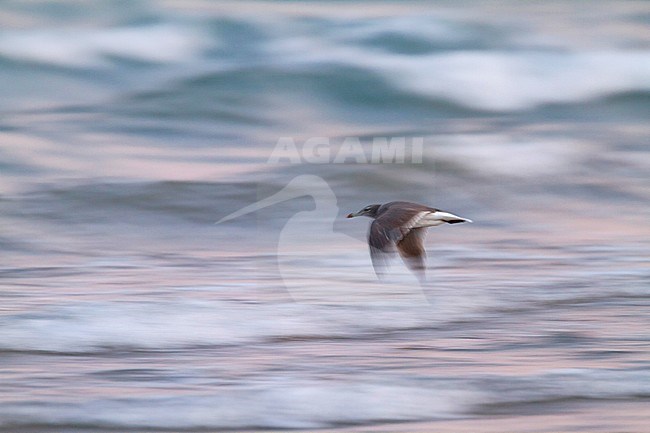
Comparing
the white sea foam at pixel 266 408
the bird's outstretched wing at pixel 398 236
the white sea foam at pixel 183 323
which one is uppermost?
the bird's outstretched wing at pixel 398 236

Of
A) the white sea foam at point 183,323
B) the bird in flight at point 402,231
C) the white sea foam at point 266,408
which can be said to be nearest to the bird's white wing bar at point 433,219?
the bird in flight at point 402,231

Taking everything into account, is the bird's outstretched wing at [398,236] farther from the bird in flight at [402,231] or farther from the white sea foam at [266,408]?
the white sea foam at [266,408]

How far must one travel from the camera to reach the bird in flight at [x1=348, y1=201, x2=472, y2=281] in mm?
3186

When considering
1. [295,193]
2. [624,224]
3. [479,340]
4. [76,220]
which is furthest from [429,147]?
[479,340]

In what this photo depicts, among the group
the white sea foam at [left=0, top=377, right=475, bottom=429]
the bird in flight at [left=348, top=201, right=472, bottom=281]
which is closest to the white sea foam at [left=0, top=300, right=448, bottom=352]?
the bird in flight at [left=348, top=201, right=472, bottom=281]

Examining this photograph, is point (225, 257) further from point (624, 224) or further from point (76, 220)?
point (624, 224)

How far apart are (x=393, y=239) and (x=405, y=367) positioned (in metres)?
0.43

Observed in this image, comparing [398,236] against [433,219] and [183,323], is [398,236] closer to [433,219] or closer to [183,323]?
[433,219]

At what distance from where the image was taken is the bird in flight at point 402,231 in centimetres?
319

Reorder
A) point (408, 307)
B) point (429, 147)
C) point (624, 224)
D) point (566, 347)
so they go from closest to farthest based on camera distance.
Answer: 1. point (566, 347)
2. point (408, 307)
3. point (624, 224)
4. point (429, 147)

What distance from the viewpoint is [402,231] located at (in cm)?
328

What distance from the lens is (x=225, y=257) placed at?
5.42 metres

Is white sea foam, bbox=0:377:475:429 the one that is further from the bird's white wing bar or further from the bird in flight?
the bird's white wing bar

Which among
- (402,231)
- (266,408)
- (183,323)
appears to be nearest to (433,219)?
(402,231)
